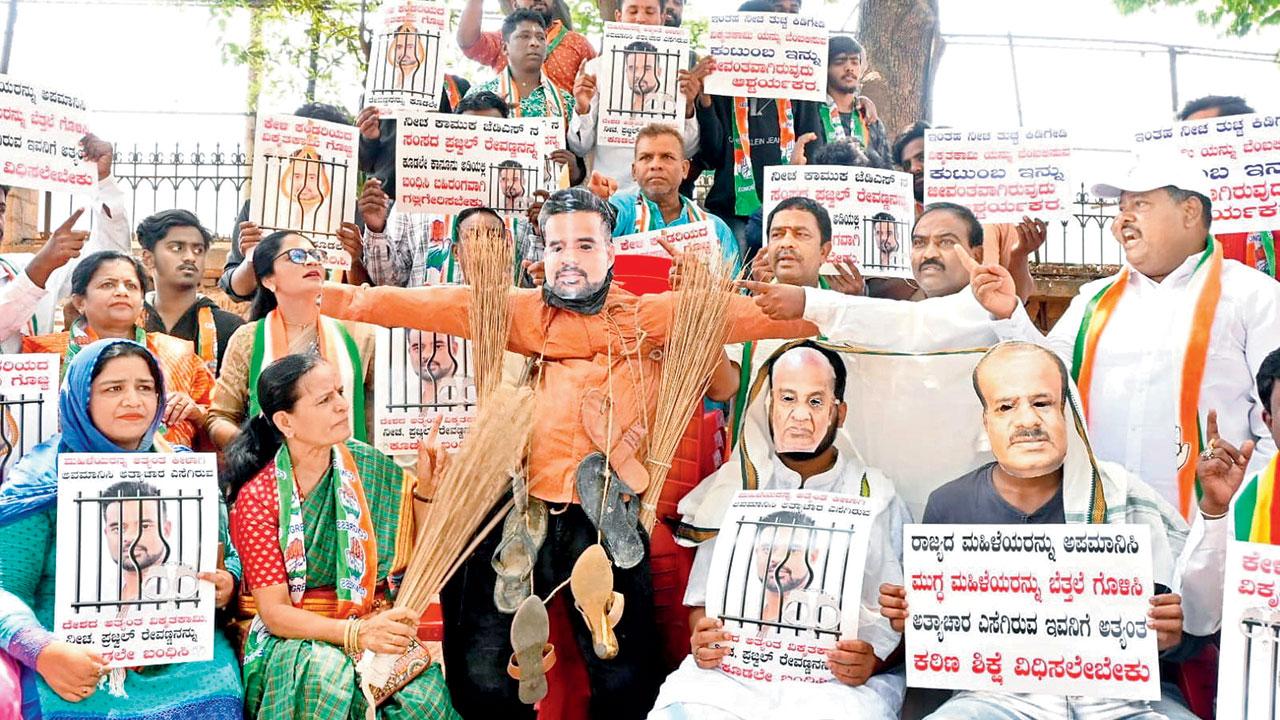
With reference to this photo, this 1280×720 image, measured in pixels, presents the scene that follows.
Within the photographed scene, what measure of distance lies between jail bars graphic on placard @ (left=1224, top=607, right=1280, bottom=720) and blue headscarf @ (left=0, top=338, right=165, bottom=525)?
10.8ft

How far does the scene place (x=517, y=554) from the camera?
181 inches

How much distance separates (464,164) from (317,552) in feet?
7.20

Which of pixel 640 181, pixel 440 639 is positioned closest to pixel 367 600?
pixel 440 639

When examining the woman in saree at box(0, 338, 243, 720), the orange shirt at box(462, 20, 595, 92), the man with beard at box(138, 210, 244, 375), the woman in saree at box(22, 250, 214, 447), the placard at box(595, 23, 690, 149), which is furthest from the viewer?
the orange shirt at box(462, 20, 595, 92)

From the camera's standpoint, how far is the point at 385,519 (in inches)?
195

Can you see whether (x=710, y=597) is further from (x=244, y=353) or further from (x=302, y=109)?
(x=302, y=109)

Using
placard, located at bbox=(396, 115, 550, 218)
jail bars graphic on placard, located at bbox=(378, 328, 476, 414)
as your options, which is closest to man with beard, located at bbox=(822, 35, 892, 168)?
placard, located at bbox=(396, 115, 550, 218)

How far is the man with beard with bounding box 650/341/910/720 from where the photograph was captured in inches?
167

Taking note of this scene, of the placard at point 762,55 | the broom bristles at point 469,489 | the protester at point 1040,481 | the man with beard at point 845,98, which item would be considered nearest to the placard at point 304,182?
the placard at point 762,55

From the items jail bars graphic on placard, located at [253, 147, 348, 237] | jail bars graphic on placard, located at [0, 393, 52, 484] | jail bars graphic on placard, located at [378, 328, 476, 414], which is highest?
jail bars graphic on placard, located at [253, 147, 348, 237]

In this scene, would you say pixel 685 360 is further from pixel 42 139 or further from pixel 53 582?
pixel 42 139

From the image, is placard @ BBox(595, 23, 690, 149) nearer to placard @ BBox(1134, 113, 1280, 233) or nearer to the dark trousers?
placard @ BBox(1134, 113, 1280, 233)

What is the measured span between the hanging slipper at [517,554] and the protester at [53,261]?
2.32 metres

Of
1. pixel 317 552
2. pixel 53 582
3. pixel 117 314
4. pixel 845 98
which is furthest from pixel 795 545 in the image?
pixel 845 98
